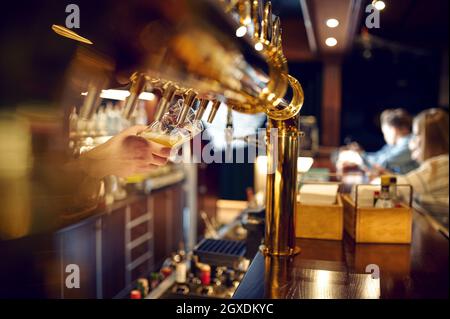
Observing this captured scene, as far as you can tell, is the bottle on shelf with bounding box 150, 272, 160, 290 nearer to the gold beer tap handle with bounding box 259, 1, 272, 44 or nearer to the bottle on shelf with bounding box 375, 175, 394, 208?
the bottle on shelf with bounding box 375, 175, 394, 208

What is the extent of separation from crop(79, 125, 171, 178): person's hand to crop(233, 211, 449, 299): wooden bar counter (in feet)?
1.58

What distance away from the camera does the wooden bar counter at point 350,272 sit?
1.11m

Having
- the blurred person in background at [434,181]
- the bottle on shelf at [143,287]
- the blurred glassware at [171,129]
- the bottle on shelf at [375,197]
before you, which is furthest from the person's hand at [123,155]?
the blurred person in background at [434,181]

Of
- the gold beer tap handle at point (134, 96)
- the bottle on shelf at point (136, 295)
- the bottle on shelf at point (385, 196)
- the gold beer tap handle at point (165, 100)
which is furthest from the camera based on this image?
the bottle on shelf at point (136, 295)

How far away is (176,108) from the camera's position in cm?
127

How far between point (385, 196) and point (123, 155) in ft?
3.33

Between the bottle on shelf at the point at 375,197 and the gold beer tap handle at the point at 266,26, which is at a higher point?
the gold beer tap handle at the point at 266,26

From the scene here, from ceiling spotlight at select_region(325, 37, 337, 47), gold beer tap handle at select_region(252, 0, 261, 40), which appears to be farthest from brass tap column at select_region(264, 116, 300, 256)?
ceiling spotlight at select_region(325, 37, 337, 47)

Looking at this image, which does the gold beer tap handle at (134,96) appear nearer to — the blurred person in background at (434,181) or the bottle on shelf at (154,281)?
the bottle on shelf at (154,281)

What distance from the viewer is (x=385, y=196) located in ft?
5.29

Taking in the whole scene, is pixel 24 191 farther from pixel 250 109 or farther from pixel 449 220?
pixel 449 220

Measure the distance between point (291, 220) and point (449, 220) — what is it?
2.28 metres

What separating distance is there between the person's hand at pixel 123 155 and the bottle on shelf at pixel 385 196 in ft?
2.79
